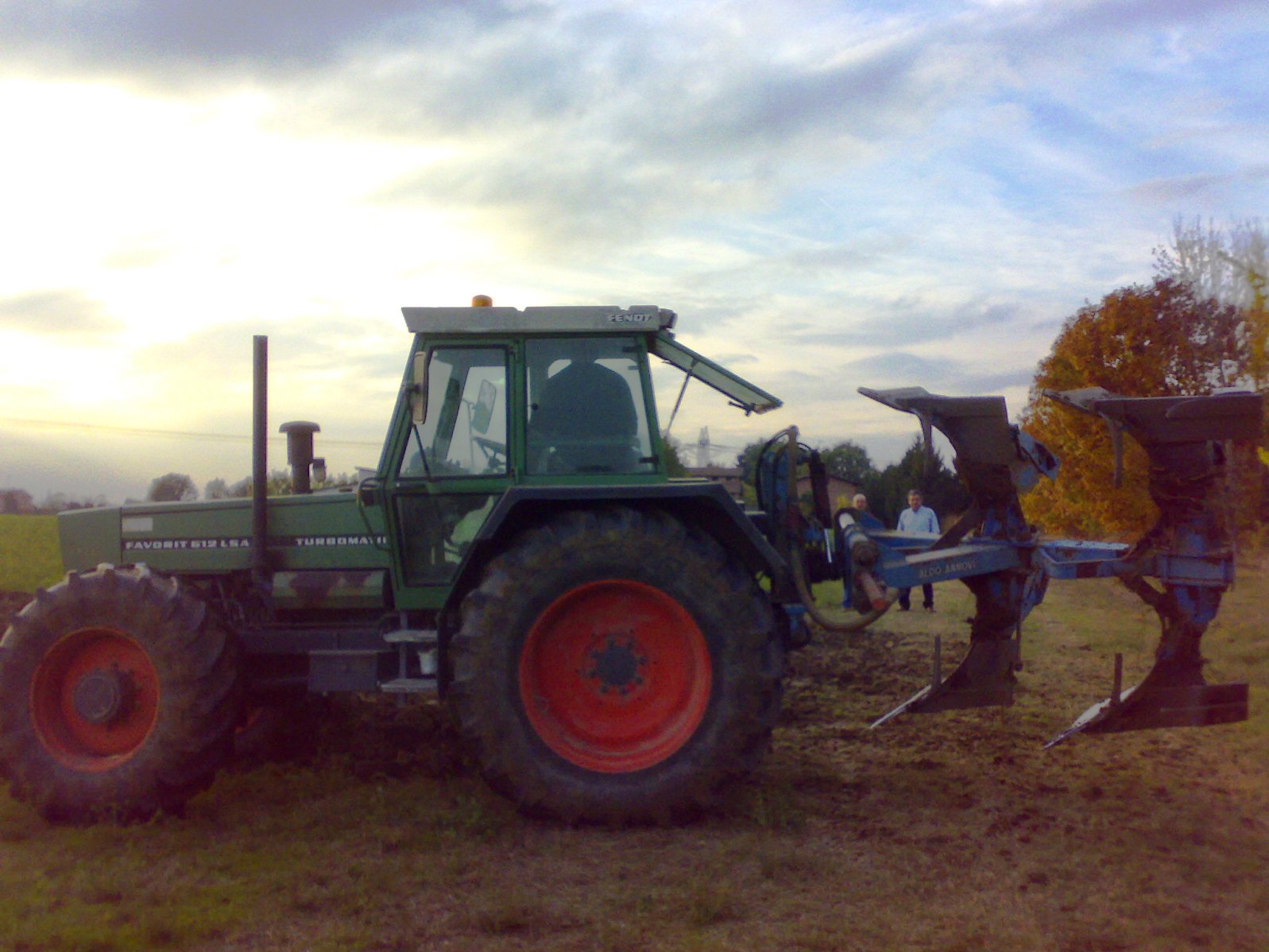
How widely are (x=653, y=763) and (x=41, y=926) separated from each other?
260 centimetres

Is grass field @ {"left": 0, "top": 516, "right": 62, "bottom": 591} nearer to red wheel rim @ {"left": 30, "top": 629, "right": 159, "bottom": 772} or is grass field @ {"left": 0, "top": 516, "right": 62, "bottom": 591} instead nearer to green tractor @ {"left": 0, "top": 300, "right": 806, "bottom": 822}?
red wheel rim @ {"left": 30, "top": 629, "right": 159, "bottom": 772}

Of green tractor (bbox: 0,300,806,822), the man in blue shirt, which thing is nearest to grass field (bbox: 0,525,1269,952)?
green tractor (bbox: 0,300,806,822)

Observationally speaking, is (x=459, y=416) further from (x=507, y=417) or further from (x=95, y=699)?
(x=95, y=699)

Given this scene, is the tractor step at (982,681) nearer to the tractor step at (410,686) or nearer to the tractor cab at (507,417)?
the tractor cab at (507,417)

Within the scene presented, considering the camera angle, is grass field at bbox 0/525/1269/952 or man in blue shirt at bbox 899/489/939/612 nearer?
grass field at bbox 0/525/1269/952

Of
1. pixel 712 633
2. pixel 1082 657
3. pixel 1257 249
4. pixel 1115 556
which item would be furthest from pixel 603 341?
pixel 1257 249

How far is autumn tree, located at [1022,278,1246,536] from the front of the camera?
65.5 feet

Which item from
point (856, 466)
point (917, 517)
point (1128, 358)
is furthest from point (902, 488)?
point (917, 517)

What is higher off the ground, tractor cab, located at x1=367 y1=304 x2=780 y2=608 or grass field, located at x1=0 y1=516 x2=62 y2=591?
tractor cab, located at x1=367 y1=304 x2=780 y2=608

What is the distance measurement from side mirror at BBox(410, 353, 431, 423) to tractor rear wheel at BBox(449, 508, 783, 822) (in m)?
0.82

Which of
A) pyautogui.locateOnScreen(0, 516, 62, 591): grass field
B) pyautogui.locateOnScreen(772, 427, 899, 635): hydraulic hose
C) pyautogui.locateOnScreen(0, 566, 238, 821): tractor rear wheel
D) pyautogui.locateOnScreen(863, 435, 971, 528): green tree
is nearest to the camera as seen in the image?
pyautogui.locateOnScreen(0, 566, 238, 821): tractor rear wheel

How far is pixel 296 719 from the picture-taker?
661cm

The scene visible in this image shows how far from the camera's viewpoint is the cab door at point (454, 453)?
5.55 meters

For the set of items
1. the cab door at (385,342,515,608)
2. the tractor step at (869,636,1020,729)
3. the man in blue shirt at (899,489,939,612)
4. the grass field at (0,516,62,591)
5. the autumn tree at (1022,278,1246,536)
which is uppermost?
the autumn tree at (1022,278,1246,536)
